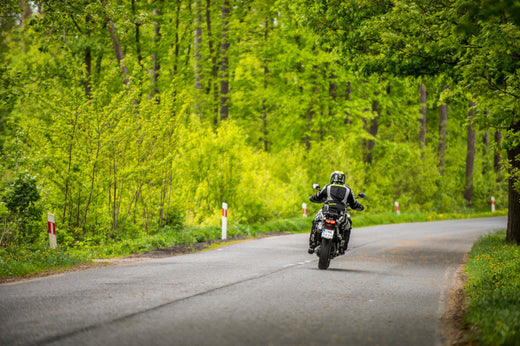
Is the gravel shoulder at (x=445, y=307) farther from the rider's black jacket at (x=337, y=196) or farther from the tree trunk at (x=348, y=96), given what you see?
the tree trunk at (x=348, y=96)

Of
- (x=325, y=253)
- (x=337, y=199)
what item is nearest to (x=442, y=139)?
(x=337, y=199)

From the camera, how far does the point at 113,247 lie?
1395cm

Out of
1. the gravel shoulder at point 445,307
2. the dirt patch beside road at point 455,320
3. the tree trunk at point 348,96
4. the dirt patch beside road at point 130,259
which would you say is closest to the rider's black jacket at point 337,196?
the gravel shoulder at point 445,307

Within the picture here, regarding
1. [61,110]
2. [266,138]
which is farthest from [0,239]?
[266,138]

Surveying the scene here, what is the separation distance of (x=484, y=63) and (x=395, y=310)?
4748 mm

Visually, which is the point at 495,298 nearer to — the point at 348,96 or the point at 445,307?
the point at 445,307

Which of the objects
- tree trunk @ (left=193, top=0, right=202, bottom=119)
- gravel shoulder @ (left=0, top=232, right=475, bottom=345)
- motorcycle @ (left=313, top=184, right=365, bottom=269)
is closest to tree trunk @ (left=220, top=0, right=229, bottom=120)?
tree trunk @ (left=193, top=0, right=202, bottom=119)

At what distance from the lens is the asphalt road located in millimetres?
5637

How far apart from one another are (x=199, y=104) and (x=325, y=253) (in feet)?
64.7

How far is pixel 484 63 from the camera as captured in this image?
9656mm

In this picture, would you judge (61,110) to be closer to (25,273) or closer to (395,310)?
(25,273)

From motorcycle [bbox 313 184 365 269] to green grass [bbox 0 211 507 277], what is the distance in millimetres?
4875

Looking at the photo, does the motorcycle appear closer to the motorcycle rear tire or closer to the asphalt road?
the motorcycle rear tire

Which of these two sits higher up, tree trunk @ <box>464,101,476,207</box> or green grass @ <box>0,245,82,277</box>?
tree trunk @ <box>464,101,476,207</box>
